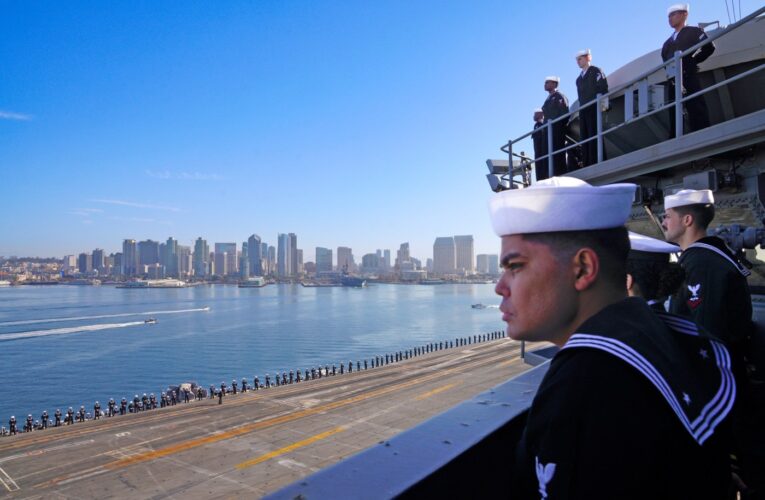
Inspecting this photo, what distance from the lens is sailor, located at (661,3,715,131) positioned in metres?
5.93

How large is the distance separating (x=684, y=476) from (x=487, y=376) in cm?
3983

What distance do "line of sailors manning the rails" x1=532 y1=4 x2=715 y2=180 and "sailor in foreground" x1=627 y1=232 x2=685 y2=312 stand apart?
406cm

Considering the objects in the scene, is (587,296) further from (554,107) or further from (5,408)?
(5,408)

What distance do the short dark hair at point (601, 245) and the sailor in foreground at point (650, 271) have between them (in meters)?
1.54

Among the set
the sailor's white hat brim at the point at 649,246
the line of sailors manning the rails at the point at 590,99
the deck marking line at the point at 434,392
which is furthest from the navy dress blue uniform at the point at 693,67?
the deck marking line at the point at 434,392

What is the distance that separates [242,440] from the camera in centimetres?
2380

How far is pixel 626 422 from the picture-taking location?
984 mm

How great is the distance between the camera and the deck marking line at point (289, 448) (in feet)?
67.1

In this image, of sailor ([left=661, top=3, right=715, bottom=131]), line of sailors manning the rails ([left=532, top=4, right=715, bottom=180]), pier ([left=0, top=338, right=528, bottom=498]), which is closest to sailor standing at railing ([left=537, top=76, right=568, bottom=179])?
line of sailors manning the rails ([left=532, top=4, right=715, bottom=180])

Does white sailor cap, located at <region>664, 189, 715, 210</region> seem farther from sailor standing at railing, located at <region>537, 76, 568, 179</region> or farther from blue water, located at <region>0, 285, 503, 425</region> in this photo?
blue water, located at <region>0, 285, 503, 425</region>

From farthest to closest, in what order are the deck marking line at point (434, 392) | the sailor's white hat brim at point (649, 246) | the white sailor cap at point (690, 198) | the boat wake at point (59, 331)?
1. the boat wake at point (59, 331)
2. the deck marking line at point (434, 392)
3. the white sailor cap at point (690, 198)
4. the sailor's white hat brim at point (649, 246)

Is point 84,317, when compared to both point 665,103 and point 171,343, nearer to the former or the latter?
point 171,343

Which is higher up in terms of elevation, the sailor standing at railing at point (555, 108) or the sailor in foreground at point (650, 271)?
the sailor standing at railing at point (555, 108)

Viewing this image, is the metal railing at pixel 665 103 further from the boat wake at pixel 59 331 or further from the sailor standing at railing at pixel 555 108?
the boat wake at pixel 59 331
